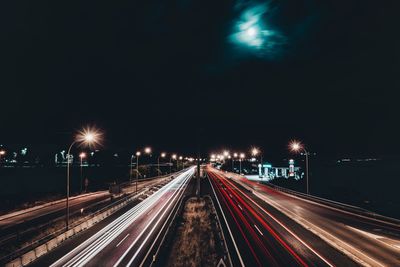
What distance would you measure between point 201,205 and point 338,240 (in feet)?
66.1

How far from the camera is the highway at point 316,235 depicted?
18.3 m

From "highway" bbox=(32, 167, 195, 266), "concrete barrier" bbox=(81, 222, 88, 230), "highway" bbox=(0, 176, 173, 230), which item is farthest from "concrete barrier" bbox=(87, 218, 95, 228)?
"highway" bbox=(0, 176, 173, 230)

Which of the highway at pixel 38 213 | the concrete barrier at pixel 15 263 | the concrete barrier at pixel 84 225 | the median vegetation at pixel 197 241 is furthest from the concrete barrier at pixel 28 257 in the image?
the highway at pixel 38 213

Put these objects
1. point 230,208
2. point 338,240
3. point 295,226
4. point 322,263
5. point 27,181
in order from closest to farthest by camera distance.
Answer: point 322,263 → point 338,240 → point 295,226 → point 230,208 → point 27,181

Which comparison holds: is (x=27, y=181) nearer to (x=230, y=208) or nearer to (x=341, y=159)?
(x=230, y=208)

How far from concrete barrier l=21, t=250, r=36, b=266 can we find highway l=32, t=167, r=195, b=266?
0.47m

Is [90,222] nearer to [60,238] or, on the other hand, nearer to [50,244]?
[60,238]

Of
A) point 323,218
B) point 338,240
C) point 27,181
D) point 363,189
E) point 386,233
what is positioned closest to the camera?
point 338,240

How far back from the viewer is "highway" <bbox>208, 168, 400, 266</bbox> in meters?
18.3

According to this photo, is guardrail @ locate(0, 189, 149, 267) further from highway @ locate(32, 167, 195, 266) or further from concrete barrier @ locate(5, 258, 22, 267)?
highway @ locate(32, 167, 195, 266)

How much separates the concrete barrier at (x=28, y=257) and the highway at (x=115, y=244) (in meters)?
0.47

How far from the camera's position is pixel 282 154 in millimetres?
113312

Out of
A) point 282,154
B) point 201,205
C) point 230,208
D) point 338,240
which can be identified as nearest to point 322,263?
point 338,240

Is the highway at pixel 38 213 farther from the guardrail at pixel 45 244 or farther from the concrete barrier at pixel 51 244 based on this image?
the concrete barrier at pixel 51 244
